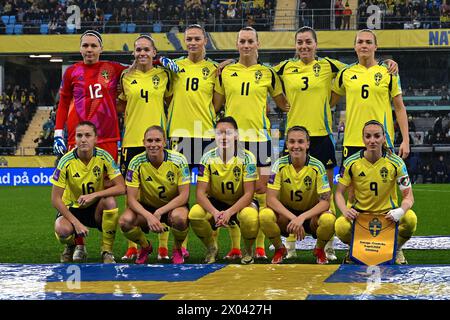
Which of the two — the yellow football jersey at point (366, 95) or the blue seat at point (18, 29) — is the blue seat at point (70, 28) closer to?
the blue seat at point (18, 29)

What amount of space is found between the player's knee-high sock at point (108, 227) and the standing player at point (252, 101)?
1.09 meters

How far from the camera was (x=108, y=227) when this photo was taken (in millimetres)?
6418

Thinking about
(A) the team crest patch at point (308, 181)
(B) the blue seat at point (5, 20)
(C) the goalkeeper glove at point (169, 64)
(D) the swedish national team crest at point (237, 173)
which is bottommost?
(A) the team crest patch at point (308, 181)

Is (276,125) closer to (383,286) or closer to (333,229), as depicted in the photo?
(333,229)

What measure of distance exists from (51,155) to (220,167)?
1924cm

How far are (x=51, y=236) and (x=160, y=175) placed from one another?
3318 mm

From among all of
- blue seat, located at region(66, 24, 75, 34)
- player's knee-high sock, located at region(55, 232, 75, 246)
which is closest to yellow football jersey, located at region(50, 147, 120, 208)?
player's knee-high sock, located at region(55, 232, 75, 246)

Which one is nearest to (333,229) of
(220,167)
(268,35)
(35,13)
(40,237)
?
(220,167)

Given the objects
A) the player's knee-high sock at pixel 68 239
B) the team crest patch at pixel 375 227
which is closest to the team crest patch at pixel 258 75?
the team crest patch at pixel 375 227

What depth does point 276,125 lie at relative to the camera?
2605cm

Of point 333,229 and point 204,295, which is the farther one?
point 333,229

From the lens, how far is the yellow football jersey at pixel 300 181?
6316 millimetres

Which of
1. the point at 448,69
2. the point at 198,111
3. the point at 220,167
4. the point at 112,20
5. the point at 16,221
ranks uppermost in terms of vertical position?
the point at 112,20

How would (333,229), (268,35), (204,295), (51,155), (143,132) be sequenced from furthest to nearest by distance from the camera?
(268,35), (51,155), (143,132), (333,229), (204,295)
